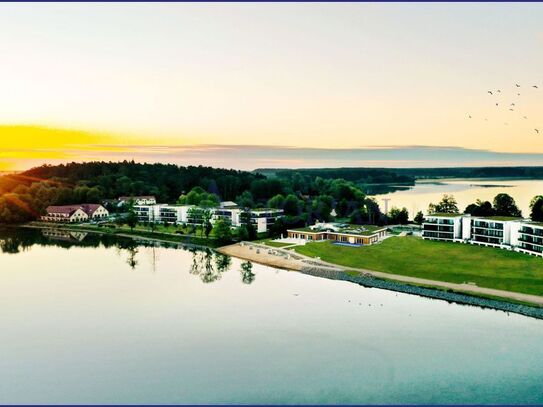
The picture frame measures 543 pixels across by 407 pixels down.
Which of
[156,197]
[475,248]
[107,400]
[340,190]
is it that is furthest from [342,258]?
[156,197]

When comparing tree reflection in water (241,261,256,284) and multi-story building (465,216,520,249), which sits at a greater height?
multi-story building (465,216,520,249)

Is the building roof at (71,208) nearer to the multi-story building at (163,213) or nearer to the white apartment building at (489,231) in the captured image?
the multi-story building at (163,213)

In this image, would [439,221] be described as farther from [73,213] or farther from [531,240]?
[73,213]

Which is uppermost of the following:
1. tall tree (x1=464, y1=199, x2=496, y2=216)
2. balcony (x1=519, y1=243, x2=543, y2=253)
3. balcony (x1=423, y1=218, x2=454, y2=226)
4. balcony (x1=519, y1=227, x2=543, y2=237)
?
tall tree (x1=464, y1=199, x2=496, y2=216)

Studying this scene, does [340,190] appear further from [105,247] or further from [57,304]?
[57,304]

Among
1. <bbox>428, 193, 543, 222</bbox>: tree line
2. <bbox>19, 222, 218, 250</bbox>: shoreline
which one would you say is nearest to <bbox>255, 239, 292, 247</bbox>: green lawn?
<bbox>19, 222, 218, 250</bbox>: shoreline

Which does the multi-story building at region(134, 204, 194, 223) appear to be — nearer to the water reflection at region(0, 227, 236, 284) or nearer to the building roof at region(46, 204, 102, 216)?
the water reflection at region(0, 227, 236, 284)
